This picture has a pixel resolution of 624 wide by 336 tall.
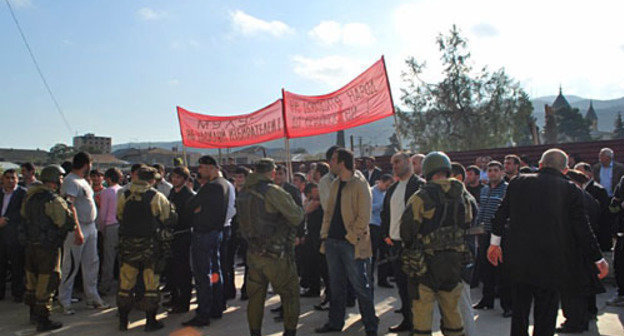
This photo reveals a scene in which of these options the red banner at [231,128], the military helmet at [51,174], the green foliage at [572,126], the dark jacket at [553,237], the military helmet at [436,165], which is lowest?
the dark jacket at [553,237]

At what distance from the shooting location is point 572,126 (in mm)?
78375

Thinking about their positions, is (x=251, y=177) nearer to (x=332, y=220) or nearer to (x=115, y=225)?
(x=332, y=220)

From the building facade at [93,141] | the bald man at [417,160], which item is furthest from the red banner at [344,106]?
the building facade at [93,141]

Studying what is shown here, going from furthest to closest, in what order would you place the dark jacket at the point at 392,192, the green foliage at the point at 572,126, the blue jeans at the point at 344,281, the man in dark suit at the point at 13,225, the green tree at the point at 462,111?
1. the green foliage at the point at 572,126
2. the green tree at the point at 462,111
3. the man in dark suit at the point at 13,225
4. the dark jacket at the point at 392,192
5. the blue jeans at the point at 344,281

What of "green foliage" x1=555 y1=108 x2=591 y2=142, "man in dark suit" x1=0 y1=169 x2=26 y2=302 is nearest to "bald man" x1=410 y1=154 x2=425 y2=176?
"man in dark suit" x1=0 y1=169 x2=26 y2=302

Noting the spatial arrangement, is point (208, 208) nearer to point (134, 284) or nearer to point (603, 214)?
point (134, 284)

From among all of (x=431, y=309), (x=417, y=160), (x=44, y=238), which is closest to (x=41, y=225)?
(x=44, y=238)

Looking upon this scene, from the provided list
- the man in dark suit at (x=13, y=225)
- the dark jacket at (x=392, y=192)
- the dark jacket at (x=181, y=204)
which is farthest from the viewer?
the man in dark suit at (x=13, y=225)

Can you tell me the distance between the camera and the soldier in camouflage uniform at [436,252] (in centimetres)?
339

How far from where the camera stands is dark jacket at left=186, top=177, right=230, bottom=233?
16.3ft

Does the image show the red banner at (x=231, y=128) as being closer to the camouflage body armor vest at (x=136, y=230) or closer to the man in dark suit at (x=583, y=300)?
the camouflage body armor vest at (x=136, y=230)

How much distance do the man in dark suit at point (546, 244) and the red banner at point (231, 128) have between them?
21.6 feet

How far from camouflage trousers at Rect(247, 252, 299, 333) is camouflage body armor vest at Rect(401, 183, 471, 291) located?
1253mm

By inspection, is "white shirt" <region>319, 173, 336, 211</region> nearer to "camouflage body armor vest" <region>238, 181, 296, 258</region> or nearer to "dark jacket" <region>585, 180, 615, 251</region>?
"camouflage body armor vest" <region>238, 181, 296, 258</region>
